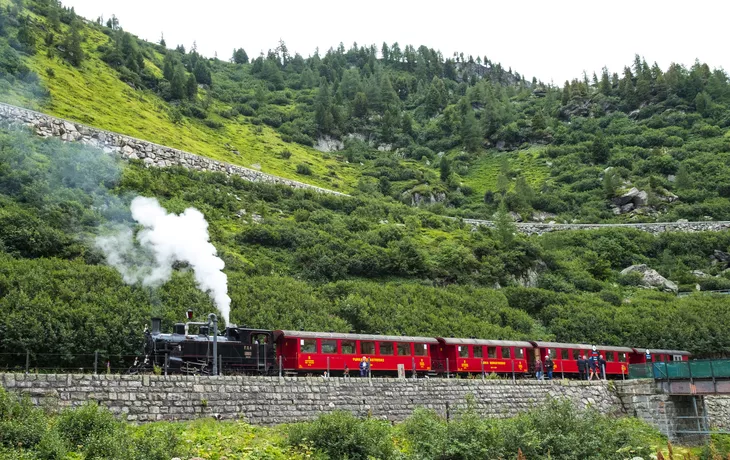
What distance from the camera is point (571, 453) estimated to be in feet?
65.3

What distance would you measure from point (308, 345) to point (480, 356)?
1047 cm

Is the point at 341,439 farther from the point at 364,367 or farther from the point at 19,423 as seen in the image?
the point at 364,367

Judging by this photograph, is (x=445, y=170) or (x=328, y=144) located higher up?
(x=328, y=144)

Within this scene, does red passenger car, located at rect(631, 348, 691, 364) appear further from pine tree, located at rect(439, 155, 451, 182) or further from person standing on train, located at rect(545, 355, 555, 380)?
pine tree, located at rect(439, 155, 451, 182)

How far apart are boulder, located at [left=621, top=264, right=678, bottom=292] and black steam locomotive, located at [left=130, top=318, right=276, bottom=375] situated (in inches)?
1783

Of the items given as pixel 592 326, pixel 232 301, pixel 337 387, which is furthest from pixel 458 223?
pixel 337 387

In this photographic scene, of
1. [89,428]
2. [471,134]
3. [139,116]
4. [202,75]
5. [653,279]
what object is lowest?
[89,428]

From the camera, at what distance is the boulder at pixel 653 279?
196 feet

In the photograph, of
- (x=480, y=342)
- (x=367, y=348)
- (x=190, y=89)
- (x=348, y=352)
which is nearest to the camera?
(x=348, y=352)

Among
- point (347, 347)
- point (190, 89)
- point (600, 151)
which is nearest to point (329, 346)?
point (347, 347)

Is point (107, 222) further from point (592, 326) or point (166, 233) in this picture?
point (592, 326)

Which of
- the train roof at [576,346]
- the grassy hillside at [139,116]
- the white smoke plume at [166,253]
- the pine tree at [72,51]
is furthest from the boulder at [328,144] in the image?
the train roof at [576,346]

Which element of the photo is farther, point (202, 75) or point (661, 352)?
point (202, 75)

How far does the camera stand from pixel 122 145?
5853 cm
